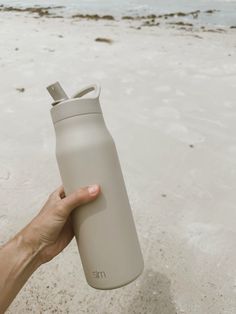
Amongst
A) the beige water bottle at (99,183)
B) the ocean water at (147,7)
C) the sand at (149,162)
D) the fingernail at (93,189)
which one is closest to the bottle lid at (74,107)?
the beige water bottle at (99,183)

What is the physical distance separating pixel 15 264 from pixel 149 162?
2144 millimetres

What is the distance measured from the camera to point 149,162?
3723mm

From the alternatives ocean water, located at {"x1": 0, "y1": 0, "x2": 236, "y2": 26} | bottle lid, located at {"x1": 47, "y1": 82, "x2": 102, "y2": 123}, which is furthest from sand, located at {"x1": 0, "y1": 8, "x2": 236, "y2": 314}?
ocean water, located at {"x1": 0, "y1": 0, "x2": 236, "y2": 26}

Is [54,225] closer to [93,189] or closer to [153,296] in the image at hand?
[93,189]

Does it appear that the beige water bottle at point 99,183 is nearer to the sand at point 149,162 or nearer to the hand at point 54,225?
the hand at point 54,225

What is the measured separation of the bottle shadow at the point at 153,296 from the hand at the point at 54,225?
775 millimetres

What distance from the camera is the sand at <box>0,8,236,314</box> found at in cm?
245

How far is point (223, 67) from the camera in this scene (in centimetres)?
649

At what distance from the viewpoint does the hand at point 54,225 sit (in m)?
1.53

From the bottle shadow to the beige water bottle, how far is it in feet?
2.79

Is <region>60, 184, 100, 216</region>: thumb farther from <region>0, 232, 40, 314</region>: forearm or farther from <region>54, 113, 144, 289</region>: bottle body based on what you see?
<region>0, 232, 40, 314</region>: forearm

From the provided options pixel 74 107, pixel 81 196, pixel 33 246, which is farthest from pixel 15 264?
pixel 74 107

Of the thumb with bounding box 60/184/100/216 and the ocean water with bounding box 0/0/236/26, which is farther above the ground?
the thumb with bounding box 60/184/100/216

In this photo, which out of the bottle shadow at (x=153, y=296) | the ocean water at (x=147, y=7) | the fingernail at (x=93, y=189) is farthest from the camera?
the ocean water at (x=147, y=7)
